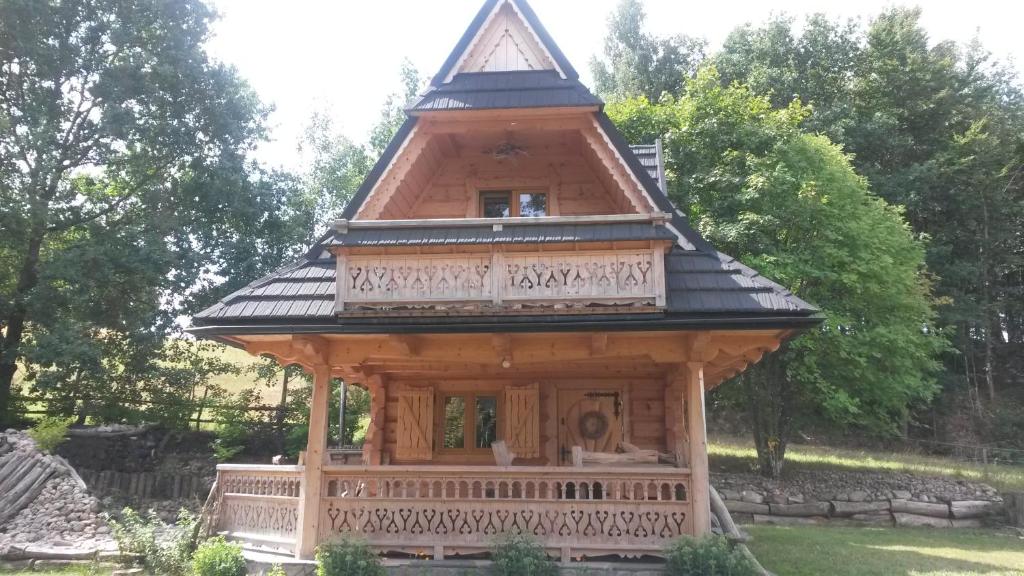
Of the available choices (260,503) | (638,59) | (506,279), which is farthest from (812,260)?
(638,59)

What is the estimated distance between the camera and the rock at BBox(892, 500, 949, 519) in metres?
18.3

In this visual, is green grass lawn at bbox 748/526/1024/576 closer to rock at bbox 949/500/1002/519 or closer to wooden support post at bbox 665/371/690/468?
rock at bbox 949/500/1002/519

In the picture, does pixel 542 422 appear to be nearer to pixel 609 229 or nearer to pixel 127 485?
pixel 609 229

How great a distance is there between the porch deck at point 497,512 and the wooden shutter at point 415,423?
2746mm

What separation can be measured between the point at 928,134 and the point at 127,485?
4042 cm

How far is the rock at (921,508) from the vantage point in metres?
18.3

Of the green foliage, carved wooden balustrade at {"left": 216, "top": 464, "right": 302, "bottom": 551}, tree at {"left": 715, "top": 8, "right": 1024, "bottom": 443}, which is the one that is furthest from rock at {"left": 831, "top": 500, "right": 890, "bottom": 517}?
the green foliage

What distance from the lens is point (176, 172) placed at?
25391 mm

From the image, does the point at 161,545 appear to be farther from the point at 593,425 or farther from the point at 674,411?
the point at 674,411

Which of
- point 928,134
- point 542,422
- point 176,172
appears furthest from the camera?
point 928,134

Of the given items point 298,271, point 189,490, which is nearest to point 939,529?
point 298,271

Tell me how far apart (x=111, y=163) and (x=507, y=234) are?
21513mm

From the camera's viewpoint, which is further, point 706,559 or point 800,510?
point 800,510

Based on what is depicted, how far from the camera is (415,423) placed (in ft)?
39.3
